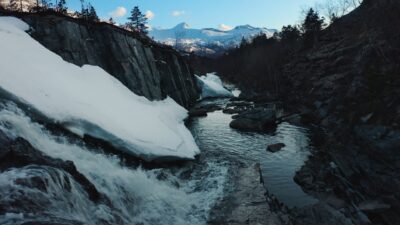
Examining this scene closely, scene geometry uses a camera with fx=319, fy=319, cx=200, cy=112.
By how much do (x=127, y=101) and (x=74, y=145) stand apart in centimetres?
1150

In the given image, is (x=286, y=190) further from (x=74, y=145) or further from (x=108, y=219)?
(x=74, y=145)

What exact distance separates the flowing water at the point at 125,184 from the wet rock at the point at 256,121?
8141mm

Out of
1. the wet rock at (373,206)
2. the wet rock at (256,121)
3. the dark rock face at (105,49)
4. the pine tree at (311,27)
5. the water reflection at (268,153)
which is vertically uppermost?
the pine tree at (311,27)

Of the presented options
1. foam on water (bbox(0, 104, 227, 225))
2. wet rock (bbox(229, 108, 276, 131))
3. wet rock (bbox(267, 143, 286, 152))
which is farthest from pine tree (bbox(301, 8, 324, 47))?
foam on water (bbox(0, 104, 227, 225))

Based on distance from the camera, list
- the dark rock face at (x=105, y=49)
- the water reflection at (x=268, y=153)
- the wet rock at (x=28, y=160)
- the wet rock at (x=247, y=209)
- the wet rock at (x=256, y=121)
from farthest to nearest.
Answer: the wet rock at (x=256, y=121) < the dark rock face at (x=105, y=49) < the water reflection at (x=268, y=153) < the wet rock at (x=247, y=209) < the wet rock at (x=28, y=160)

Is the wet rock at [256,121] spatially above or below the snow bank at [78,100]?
below

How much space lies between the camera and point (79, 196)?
12.5 meters

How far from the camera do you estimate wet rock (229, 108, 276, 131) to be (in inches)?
1405

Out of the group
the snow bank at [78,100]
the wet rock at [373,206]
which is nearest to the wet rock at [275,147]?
the snow bank at [78,100]

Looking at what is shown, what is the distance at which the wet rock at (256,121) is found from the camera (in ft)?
117

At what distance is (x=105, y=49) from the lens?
3491cm

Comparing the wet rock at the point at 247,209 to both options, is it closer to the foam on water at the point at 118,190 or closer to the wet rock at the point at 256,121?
the foam on water at the point at 118,190

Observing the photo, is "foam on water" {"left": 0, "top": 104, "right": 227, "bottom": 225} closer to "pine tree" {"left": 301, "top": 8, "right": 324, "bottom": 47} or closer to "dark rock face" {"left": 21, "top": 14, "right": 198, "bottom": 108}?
"dark rock face" {"left": 21, "top": 14, "right": 198, "bottom": 108}

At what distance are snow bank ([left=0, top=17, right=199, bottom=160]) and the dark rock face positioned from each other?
2.07 meters
